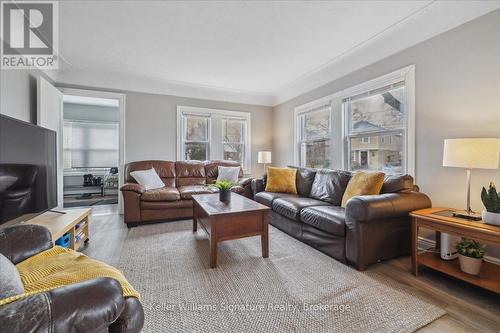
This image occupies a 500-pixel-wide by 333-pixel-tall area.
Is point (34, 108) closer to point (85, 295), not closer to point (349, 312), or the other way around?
point (85, 295)

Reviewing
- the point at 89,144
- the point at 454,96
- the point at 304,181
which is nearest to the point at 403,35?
the point at 454,96

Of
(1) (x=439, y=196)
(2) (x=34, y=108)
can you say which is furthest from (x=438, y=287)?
(2) (x=34, y=108)

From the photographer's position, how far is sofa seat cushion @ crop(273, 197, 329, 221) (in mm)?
2682

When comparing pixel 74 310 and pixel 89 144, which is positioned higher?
pixel 89 144

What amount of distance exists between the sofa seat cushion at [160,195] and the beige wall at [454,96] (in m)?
3.33

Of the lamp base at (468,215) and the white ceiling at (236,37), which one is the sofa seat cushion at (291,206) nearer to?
the lamp base at (468,215)

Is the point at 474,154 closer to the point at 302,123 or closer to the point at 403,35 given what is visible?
the point at 403,35

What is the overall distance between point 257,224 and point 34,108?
11.2ft

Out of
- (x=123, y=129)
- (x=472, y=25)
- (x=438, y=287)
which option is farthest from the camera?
(x=123, y=129)

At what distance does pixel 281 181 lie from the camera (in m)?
3.64

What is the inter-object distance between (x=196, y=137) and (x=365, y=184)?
362 centimetres

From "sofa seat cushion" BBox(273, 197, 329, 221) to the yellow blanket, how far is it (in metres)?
1.94

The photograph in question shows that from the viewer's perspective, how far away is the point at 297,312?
4.88 feet

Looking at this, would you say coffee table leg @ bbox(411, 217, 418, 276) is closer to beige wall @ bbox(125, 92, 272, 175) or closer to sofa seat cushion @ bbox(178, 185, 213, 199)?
sofa seat cushion @ bbox(178, 185, 213, 199)
